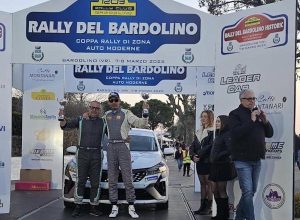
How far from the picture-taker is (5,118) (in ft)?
31.0

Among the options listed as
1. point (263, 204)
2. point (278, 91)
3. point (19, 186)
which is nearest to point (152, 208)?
point (263, 204)

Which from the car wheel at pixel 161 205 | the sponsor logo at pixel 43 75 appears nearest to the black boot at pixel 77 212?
the car wheel at pixel 161 205

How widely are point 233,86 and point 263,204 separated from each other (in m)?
2.02

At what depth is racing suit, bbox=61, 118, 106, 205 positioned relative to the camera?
985cm

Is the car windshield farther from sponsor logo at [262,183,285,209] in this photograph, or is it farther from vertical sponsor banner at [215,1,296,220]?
sponsor logo at [262,183,285,209]

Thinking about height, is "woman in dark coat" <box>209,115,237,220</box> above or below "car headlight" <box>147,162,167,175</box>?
above

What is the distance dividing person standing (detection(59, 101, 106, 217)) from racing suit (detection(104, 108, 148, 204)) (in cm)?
20

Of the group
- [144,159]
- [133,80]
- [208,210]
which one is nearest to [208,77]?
[133,80]

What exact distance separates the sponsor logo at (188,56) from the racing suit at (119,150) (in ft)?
4.31

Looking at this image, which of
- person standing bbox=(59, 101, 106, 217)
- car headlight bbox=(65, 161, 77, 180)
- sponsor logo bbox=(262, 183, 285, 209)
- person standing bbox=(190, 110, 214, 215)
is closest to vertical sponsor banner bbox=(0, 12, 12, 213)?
person standing bbox=(59, 101, 106, 217)

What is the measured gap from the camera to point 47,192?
1470 cm

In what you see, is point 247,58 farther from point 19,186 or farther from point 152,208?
point 19,186

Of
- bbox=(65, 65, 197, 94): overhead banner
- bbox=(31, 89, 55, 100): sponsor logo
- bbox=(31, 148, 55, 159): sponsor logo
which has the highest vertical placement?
bbox=(65, 65, 197, 94): overhead banner

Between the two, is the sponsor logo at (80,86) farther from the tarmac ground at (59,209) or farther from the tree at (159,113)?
the tree at (159,113)
